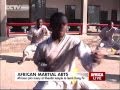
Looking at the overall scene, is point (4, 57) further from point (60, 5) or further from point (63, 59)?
point (63, 59)

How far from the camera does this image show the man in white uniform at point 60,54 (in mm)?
4773

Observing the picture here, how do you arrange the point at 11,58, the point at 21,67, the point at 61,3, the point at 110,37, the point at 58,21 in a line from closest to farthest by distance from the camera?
the point at 58,21 < the point at 21,67 < the point at 11,58 < the point at 110,37 < the point at 61,3

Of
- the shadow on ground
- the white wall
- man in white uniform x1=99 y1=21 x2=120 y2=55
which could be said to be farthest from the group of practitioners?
the white wall

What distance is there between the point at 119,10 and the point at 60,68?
58.3ft

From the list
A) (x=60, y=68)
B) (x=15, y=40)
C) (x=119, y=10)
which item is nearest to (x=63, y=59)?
(x=60, y=68)

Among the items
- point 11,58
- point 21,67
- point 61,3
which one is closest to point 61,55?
point 21,67

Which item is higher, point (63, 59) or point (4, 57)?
point (63, 59)

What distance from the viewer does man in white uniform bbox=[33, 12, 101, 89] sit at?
4.77 m

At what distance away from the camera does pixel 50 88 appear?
4.71 meters

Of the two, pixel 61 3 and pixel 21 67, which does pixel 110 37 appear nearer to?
pixel 21 67

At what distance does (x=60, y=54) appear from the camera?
4.81 m

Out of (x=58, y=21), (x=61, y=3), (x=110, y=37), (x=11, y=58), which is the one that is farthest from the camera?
(x=61, y=3)

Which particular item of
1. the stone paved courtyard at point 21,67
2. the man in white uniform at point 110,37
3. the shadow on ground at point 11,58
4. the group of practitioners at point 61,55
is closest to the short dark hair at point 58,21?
the group of practitioners at point 61,55

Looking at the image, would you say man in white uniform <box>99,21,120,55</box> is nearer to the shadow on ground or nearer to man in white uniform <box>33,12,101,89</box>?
the shadow on ground
